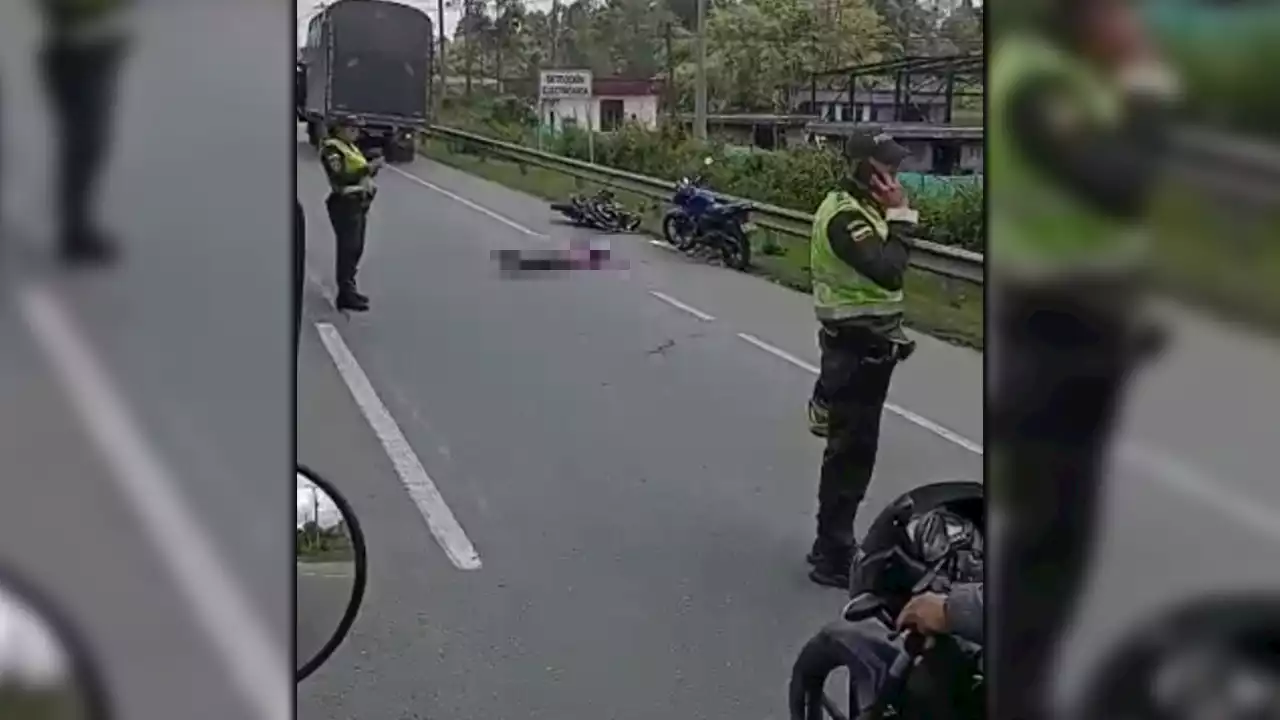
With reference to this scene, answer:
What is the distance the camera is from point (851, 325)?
7.52ft

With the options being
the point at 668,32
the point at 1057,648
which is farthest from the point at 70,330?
the point at 1057,648

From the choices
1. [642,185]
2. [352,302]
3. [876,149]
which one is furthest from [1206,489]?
[352,302]

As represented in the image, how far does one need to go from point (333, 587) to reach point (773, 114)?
34.3 inches

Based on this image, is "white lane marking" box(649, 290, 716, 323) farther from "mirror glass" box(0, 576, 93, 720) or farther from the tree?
"mirror glass" box(0, 576, 93, 720)

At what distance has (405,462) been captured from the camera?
7.34ft

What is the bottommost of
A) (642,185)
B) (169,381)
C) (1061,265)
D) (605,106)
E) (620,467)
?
(620,467)

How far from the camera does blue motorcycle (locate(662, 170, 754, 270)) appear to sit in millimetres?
2328

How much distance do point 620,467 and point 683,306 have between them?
0.24 meters

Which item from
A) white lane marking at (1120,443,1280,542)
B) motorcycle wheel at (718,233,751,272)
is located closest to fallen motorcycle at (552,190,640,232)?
motorcycle wheel at (718,233,751,272)

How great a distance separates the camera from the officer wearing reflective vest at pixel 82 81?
80.6 inches

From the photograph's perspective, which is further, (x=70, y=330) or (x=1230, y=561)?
(x=1230, y=561)

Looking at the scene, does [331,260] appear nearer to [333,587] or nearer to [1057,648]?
[333,587]

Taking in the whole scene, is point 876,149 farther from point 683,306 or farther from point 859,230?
point 683,306

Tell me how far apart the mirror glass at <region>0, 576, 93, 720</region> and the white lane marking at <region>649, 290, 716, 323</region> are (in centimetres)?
89
